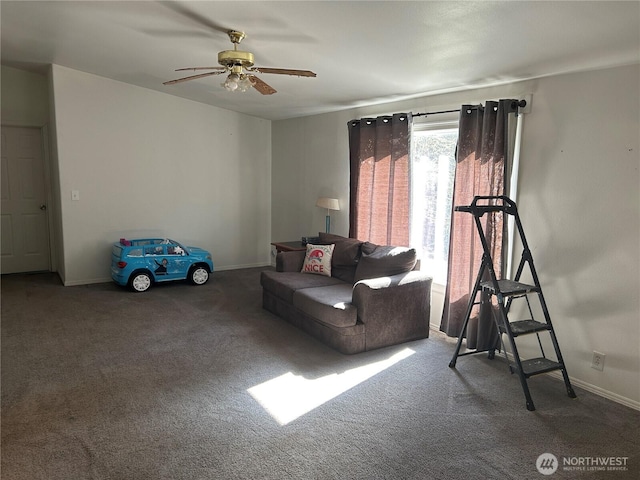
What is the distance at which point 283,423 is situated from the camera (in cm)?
251

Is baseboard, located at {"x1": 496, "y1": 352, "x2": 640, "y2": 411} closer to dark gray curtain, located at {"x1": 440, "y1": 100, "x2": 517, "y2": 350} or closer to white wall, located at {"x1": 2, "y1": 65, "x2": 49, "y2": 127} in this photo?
dark gray curtain, located at {"x1": 440, "y1": 100, "x2": 517, "y2": 350}

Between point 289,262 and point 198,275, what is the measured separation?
154 centimetres

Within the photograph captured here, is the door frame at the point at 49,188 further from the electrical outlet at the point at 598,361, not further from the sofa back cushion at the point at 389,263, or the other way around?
the electrical outlet at the point at 598,361

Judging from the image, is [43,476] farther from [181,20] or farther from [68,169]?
[68,169]

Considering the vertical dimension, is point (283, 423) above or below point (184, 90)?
below

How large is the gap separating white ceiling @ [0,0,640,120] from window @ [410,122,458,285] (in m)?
0.42

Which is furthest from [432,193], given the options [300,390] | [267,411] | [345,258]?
[267,411]

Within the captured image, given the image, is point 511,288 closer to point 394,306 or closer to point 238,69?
point 394,306

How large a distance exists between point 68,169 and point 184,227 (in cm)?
158

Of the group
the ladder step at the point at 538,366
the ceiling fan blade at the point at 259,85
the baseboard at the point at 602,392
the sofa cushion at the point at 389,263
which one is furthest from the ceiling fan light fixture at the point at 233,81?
the baseboard at the point at 602,392

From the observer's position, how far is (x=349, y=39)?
9.68 feet

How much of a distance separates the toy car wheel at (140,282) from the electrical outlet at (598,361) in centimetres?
456

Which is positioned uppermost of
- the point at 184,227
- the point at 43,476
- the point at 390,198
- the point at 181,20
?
the point at 181,20

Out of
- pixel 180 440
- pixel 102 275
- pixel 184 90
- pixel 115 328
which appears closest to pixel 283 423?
pixel 180 440
